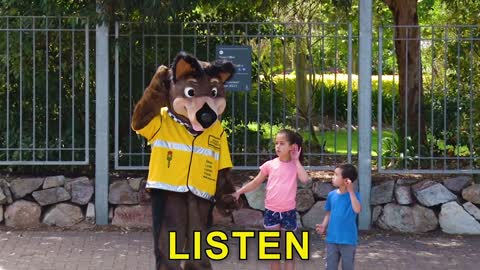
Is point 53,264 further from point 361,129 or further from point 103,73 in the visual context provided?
point 361,129

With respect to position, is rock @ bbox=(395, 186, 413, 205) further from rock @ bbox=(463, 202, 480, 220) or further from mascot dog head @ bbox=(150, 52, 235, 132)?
mascot dog head @ bbox=(150, 52, 235, 132)

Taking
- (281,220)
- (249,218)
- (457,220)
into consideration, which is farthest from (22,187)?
(457,220)

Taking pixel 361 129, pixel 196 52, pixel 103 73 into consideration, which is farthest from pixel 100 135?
pixel 361 129

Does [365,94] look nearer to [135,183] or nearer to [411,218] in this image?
[411,218]

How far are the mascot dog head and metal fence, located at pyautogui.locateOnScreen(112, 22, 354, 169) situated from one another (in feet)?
8.82

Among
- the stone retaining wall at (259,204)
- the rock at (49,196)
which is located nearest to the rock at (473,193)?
the stone retaining wall at (259,204)

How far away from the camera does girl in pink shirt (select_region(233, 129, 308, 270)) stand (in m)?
6.78

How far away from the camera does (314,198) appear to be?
9195mm

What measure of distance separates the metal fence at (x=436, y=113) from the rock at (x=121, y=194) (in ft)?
8.68

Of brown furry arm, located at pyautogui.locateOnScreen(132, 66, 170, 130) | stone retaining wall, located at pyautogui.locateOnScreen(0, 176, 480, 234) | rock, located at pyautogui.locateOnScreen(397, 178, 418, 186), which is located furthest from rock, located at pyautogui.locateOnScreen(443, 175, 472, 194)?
brown furry arm, located at pyautogui.locateOnScreen(132, 66, 170, 130)

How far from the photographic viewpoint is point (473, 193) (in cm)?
911

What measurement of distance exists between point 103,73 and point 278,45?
209cm

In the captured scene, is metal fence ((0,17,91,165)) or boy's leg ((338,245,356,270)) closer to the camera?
boy's leg ((338,245,356,270))

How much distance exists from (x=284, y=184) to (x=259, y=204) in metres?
2.42
